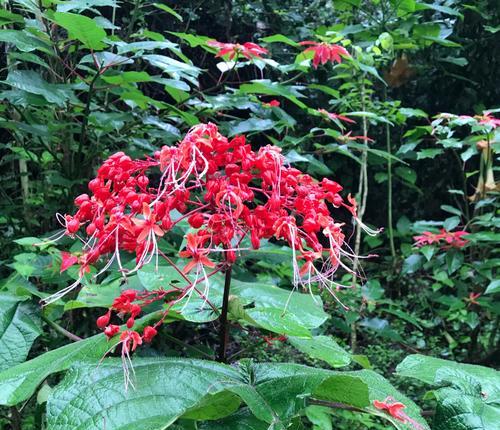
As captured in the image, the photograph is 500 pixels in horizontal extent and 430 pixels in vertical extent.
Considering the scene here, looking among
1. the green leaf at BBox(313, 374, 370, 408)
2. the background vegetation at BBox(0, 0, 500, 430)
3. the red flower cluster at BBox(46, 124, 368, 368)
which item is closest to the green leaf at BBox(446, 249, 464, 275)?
the background vegetation at BBox(0, 0, 500, 430)

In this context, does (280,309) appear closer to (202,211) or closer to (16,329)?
(202,211)

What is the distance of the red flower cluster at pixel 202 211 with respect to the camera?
0.54 metres

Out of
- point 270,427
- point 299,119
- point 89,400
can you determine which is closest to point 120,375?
point 89,400

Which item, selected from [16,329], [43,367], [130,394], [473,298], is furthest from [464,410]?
[473,298]

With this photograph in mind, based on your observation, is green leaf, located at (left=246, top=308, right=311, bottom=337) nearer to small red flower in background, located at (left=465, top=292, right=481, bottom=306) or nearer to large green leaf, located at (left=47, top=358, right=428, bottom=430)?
large green leaf, located at (left=47, top=358, right=428, bottom=430)

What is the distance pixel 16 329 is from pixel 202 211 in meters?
0.35

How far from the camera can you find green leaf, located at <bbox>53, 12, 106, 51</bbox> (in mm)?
927

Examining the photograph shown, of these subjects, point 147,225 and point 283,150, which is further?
point 283,150

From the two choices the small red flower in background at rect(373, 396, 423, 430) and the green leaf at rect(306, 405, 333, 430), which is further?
the green leaf at rect(306, 405, 333, 430)

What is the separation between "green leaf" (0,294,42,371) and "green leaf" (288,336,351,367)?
0.37 metres

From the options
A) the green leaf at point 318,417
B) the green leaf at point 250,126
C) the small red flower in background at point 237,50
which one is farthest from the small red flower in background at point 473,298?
the small red flower in background at point 237,50

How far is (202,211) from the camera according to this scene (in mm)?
628

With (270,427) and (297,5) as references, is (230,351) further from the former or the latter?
(297,5)

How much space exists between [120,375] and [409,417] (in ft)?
1.03
